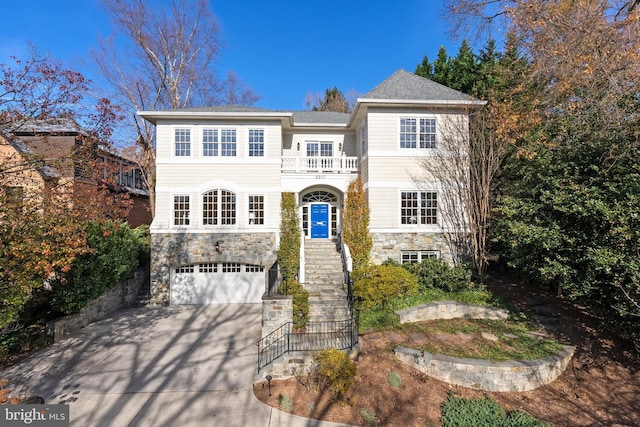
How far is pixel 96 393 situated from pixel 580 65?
1606cm

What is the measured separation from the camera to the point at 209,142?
13594 mm

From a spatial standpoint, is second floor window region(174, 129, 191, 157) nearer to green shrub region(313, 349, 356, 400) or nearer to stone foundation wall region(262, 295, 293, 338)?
stone foundation wall region(262, 295, 293, 338)

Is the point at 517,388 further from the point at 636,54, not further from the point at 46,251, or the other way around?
the point at 46,251

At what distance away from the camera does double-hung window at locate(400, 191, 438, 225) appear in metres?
13.1

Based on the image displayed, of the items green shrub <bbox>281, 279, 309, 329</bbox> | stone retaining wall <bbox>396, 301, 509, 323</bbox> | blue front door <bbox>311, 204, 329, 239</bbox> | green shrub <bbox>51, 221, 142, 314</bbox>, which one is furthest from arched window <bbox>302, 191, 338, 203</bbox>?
green shrub <bbox>51, 221, 142, 314</bbox>

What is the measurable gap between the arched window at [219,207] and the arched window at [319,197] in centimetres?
369

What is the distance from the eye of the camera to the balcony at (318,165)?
554 inches

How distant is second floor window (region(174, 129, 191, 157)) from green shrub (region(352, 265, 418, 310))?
9311mm

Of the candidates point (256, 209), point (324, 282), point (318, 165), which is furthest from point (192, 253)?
point (318, 165)

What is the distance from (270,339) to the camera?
8734 mm

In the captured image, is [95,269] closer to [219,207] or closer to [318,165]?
[219,207]

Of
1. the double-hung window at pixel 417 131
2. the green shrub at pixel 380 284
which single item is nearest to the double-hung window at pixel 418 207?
the double-hung window at pixel 417 131

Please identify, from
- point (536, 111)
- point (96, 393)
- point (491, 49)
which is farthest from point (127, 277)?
point (491, 49)

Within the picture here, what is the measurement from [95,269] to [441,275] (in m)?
12.9
